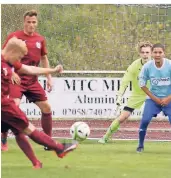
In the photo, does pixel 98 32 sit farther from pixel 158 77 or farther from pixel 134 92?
pixel 158 77

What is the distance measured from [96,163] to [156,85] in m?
2.20

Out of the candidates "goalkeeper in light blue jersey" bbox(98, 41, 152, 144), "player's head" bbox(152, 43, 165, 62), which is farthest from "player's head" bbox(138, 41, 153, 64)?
"player's head" bbox(152, 43, 165, 62)

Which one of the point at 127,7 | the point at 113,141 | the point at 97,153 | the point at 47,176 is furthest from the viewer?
the point at 127,7

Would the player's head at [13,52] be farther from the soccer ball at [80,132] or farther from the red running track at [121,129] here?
the red running track at [121,129]

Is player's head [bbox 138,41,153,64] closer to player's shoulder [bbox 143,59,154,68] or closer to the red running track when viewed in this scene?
player's shoulder [bbox 143,59,154,68]

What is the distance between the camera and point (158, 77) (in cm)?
1181

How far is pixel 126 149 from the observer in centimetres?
1235

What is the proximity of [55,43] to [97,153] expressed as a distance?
19.7 ft

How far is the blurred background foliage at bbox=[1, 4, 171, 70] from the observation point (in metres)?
17.0

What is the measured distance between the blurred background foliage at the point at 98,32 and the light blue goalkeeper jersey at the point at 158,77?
5241mm

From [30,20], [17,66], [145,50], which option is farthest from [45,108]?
[17,66]

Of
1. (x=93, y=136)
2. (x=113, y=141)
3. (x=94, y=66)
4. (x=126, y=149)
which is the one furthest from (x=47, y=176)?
(x=94, y=66)

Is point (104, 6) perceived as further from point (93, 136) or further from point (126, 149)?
point (126, 149)

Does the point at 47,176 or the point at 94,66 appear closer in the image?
the point at 47,176
